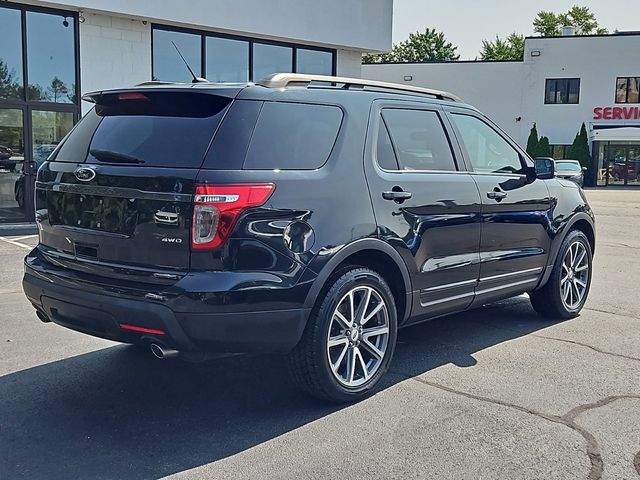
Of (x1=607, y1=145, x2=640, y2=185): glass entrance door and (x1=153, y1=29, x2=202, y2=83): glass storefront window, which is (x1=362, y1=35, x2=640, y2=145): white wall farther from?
(x1=153, y1=29, x2=202, y2=83): glass storefront window

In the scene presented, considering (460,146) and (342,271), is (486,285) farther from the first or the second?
(342,271)

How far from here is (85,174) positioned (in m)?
4.03

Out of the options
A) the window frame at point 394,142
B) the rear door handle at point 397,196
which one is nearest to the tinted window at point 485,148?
the window frame at point 394,142

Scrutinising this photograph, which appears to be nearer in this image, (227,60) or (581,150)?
(227,60)

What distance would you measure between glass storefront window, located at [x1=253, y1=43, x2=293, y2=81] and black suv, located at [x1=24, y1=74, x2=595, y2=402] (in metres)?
12.9

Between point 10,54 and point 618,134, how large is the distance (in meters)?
31.8

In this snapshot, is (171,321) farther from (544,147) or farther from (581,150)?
(544,147)

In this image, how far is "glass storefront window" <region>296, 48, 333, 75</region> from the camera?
59.8ft

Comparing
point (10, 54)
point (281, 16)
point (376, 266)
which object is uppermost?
point (281, 16)

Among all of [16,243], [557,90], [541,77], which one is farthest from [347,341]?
[557,90]

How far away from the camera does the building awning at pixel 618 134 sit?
3631cm

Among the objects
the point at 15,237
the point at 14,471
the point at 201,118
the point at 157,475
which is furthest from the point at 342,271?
the point at 15,237

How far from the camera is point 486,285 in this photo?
539cm

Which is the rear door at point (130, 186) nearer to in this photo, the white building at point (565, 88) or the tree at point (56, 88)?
the tree at point (56, 88)
